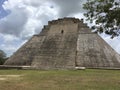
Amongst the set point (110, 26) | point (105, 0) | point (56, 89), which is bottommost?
point (56, 89)

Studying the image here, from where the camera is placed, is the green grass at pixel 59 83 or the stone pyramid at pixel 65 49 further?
the stone pyramid at pixel 65 49

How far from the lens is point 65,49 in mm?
45906

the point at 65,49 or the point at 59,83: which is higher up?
the point at 65,49

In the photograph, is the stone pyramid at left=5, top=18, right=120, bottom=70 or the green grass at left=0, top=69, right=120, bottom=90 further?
the stone pyramid at left=5, top=18, right=120, bottom=70

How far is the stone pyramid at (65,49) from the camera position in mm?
43344

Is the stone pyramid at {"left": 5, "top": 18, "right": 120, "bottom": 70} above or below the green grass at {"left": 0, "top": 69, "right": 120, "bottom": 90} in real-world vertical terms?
above

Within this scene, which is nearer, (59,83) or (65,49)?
→ (59,83)

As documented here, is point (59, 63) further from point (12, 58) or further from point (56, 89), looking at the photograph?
point (56, 89)

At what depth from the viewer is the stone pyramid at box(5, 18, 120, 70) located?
142 feet

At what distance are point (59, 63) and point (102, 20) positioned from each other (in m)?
24.5

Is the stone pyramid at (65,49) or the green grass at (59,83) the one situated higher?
the stone pyramid at (65,49)

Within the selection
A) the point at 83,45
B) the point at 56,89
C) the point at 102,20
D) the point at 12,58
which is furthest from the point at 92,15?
the point at 12,58

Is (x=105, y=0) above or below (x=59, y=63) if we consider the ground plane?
above

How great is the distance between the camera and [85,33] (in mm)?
48531
